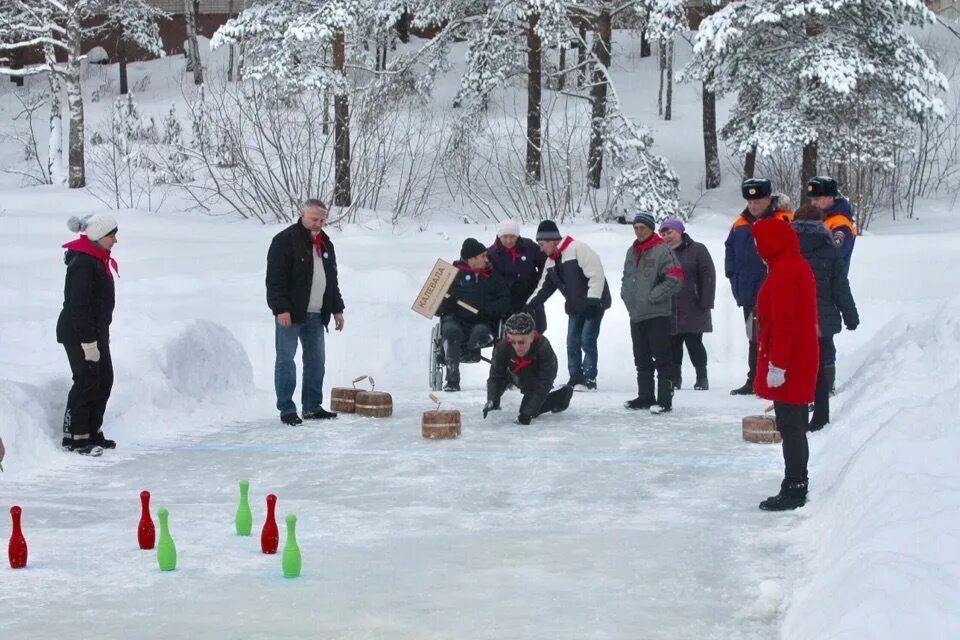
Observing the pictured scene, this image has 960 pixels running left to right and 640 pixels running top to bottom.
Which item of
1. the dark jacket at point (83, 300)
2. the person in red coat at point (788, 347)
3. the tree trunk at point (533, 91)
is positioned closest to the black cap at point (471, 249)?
the dark jacket at point (83, 300)

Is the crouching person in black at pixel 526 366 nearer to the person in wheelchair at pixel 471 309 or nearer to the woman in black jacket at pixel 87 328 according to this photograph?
the person in wheelchair at pixel 471 309

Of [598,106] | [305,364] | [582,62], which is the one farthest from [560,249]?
[598,106]

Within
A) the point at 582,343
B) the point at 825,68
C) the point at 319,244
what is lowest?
the point at 582,343

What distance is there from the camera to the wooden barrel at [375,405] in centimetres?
1107

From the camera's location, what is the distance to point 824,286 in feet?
30.9

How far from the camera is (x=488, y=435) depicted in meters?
10.1

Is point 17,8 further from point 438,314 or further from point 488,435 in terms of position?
point 488,435

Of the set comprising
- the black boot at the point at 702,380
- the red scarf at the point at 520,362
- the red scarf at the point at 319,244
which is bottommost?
the black boot at the point at 702,380

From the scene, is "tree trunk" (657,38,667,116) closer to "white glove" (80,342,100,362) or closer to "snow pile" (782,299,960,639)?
"white glove" (80,342,100,362)

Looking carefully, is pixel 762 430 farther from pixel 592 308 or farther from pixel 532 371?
pixel 592 308

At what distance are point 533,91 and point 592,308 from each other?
1660 cm

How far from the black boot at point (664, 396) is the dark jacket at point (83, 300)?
4.57 meters

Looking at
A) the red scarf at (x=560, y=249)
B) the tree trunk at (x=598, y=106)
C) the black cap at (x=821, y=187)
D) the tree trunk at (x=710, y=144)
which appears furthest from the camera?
the tree trunk at (x=710, y=144)

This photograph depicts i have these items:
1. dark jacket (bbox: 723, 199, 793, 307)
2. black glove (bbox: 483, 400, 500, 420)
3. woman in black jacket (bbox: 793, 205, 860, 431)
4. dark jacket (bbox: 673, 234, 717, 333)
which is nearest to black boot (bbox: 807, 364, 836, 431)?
woman in black jacket (bbox: 793, 205, 860, 431)
